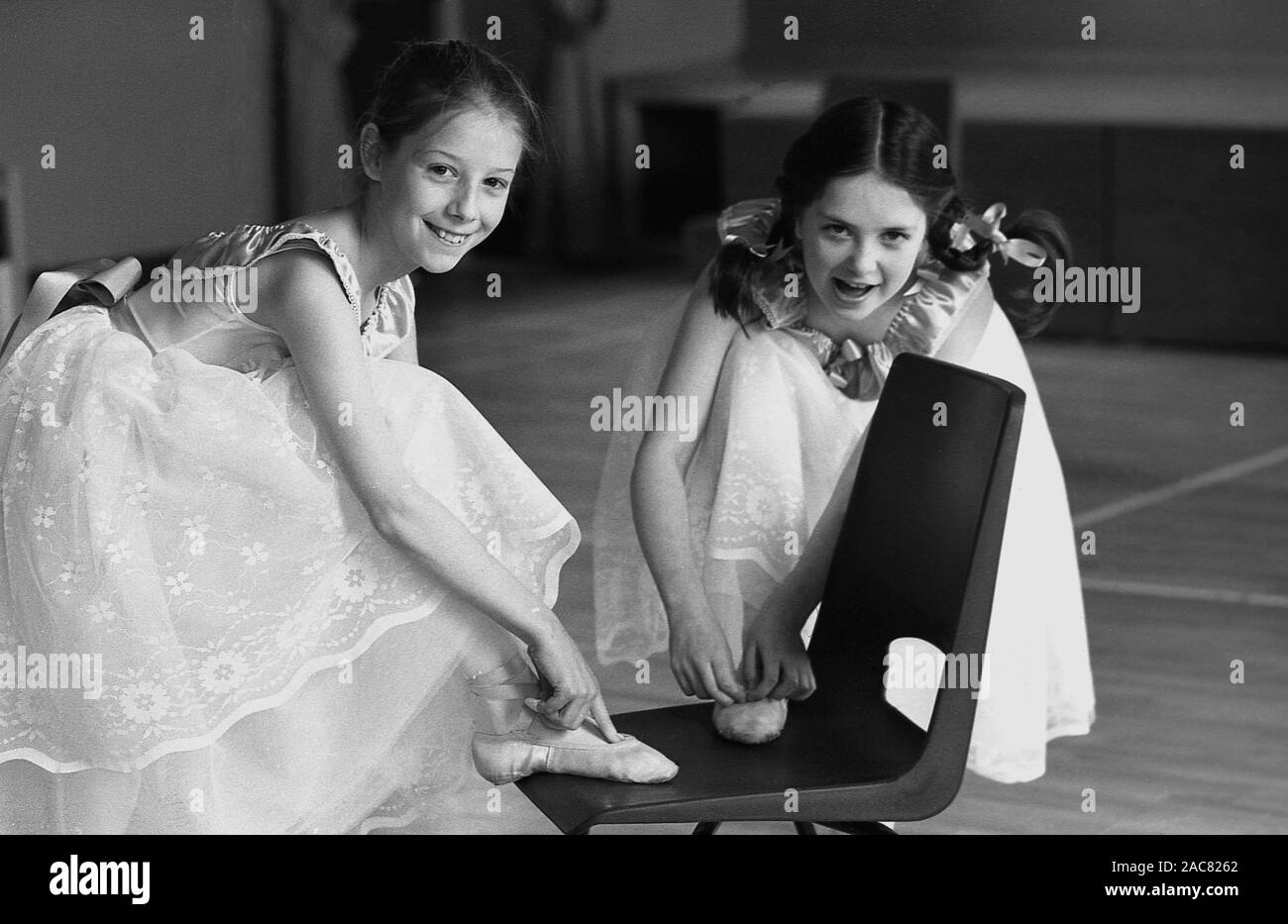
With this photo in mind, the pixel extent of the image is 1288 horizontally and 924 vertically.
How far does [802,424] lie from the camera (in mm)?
1702

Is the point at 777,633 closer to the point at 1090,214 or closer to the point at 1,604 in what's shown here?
the point at 1,604

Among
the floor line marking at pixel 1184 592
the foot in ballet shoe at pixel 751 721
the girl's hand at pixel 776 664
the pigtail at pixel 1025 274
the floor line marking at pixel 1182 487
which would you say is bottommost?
the floor line marking at pixel 1184 592

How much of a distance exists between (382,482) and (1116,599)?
203 cm

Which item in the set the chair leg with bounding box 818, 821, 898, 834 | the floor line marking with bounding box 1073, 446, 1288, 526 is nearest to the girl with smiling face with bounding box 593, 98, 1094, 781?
the chair leg with bounding box 818, 821, 898, 834

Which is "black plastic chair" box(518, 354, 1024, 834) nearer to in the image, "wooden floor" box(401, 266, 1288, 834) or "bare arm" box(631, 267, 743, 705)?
"bare arm" box(631, 267, 743, 705)

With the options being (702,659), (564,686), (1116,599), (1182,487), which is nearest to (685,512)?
(702,659)

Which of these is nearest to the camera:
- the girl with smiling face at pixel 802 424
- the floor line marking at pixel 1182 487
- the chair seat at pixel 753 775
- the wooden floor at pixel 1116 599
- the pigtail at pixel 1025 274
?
the chair seat at pixel 753 775

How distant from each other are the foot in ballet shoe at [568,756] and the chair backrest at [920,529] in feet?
0.73

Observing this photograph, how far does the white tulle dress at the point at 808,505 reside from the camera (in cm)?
166

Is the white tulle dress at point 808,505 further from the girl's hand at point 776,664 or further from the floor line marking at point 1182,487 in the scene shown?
the floor line marking at point 1182,487

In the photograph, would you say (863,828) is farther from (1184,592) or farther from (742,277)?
(1184,592)

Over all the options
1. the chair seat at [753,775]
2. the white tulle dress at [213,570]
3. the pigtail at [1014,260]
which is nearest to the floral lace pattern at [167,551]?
the white tulle dress at [213,570]

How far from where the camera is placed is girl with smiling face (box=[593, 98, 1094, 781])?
5.25ft
